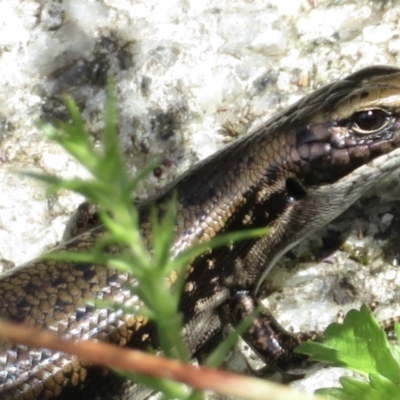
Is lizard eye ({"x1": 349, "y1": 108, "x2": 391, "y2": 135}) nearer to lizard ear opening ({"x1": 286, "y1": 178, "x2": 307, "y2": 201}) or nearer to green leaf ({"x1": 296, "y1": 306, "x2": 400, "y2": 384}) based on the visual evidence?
lizard ear opening ({"x1": 286, "y1": 178, "x2": 307, "y2": 201})

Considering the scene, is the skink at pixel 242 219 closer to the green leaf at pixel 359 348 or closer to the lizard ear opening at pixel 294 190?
the lizard ear opening at pixel 294 190

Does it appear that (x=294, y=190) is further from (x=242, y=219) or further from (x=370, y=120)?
(x=370, y=120)

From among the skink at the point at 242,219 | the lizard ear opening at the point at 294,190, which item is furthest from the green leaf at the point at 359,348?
the lizard ear opening at the point at 294,190

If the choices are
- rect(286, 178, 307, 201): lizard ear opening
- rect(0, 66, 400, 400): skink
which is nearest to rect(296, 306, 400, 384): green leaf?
rect(0, 66, 400, 400): skink

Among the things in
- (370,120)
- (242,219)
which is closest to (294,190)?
(242,219)

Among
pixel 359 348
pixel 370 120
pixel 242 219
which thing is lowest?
pixel 359 348

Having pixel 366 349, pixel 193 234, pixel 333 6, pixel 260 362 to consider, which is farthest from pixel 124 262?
pixel 333 6
